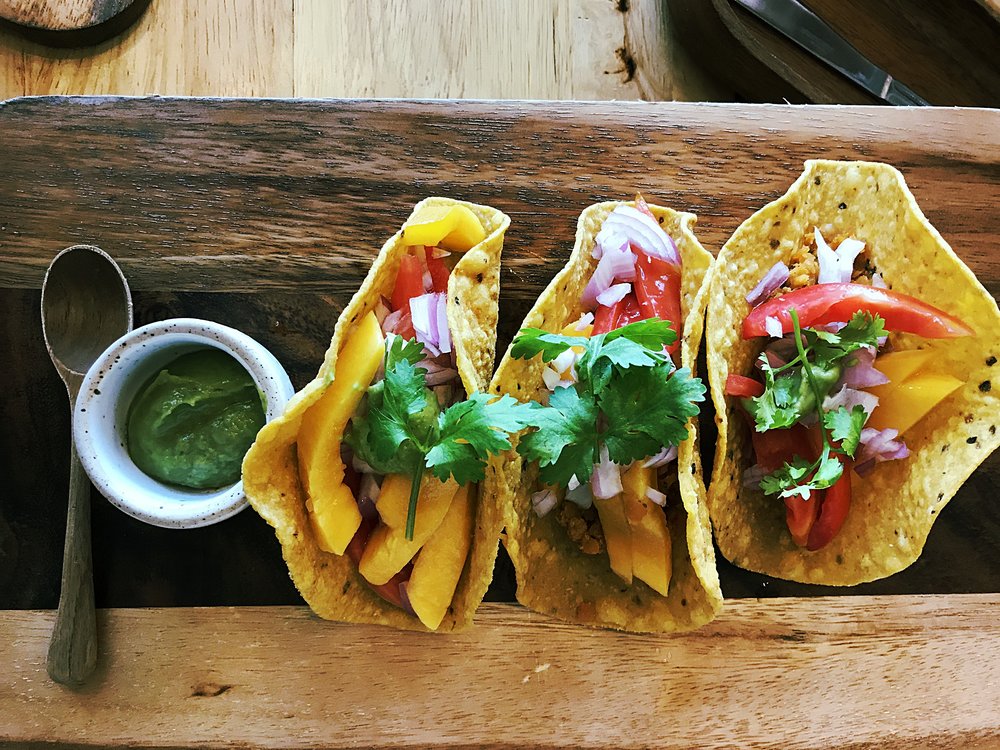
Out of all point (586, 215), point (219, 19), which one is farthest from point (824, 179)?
point (219, 19)

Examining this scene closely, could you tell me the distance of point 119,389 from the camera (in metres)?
1.81

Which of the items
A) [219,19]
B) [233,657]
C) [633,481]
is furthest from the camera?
[219,19]

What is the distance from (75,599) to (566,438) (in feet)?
4.38

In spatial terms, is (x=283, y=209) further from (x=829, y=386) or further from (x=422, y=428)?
(x=829, y=386)

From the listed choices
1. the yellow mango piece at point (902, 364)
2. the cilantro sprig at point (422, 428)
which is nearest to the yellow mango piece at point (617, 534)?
the cilantro sprig at point (422, 428)

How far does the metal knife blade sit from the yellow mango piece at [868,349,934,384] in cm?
91

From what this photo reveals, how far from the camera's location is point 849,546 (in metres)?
1.94

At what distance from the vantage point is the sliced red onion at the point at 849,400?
1818mm

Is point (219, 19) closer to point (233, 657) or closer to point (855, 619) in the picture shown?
point (233, 657)

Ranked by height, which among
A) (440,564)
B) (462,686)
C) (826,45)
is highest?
(826,45)

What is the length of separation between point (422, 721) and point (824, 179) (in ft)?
5.62

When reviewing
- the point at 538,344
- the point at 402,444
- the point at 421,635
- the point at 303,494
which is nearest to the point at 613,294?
the point at 538,344

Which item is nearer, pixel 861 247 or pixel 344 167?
pixel 861 247

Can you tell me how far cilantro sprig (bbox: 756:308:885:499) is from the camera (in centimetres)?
175
